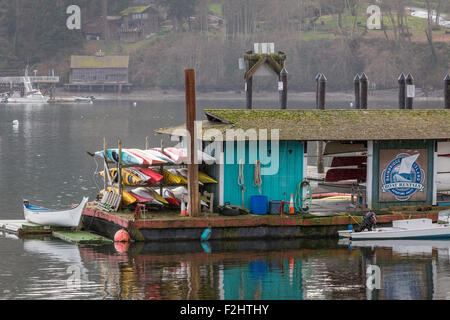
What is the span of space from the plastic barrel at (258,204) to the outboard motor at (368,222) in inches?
124

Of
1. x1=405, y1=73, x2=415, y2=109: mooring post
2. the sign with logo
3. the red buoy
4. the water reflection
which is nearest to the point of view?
the water reflection

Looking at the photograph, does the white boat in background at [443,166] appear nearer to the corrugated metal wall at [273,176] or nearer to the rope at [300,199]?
the rope at [300,199]

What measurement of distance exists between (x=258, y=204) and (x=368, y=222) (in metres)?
3.65

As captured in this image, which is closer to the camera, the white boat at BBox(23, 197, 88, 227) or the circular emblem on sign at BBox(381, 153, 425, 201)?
the white boat at BBox(23, 197, 88, 227)

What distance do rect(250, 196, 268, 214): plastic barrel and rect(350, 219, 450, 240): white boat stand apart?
2.71m

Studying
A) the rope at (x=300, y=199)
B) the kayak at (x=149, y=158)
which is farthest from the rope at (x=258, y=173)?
the kayak at (x=149, y=158)

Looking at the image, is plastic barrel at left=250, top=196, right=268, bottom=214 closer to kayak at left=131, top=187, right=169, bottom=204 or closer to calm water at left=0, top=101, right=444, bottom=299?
calm water at left=0, top=101, right=444, bottom=299

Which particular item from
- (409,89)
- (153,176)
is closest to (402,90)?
(409,89)

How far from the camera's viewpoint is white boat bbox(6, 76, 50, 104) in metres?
191

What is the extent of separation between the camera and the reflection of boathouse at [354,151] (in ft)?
108

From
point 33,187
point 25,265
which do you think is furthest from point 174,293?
point 33,187

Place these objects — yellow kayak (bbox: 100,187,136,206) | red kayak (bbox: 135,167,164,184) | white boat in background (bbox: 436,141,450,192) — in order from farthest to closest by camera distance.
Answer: white boat in background (bbox: 436,141,450,192) < yellow kayak (bbox: 100,187,136,206) < red kayak (bbox: 135,167,164,184)

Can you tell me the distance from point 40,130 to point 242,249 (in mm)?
79038

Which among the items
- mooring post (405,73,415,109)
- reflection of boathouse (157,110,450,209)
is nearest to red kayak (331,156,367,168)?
reflection of boathouse (157,110,450,209)
